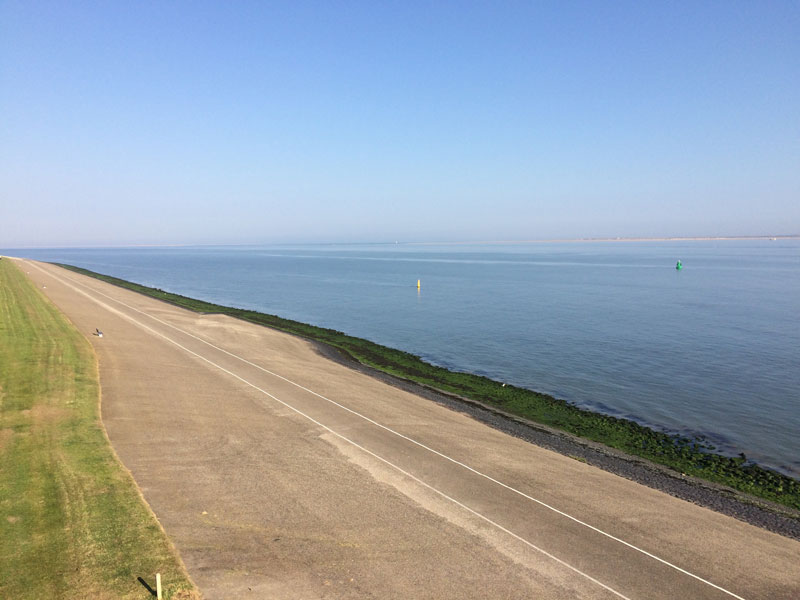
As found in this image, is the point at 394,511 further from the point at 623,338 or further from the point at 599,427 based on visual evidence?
the point at 623,338

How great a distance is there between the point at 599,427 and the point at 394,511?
1833cm

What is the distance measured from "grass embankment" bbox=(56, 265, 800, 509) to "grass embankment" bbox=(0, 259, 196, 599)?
77.3ft

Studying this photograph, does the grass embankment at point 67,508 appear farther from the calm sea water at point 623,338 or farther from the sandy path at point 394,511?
the calm sea water at point 623,338

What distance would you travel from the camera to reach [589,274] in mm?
146000

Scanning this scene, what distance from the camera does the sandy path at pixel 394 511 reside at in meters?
13.7

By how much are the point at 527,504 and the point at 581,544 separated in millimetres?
2806

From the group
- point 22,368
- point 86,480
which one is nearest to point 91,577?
point 86,480

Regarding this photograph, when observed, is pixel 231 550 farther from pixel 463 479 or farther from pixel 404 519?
pixel 463 479

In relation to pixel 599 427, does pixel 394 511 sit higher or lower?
higher

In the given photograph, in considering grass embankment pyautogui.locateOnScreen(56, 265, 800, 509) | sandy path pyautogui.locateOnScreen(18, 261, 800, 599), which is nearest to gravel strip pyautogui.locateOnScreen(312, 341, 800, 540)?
grass embankment pyautogui.locateOnScreen(56, 265, 800, 509)

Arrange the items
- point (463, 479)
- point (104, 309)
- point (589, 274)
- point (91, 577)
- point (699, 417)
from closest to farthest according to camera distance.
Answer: point (91, 577) → point (463, 479) → point (699, 417) → point (104, 309) → point (589, 274)

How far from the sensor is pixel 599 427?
30.5 metres

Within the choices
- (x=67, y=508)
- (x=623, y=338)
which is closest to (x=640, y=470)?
(x=67, y=508)

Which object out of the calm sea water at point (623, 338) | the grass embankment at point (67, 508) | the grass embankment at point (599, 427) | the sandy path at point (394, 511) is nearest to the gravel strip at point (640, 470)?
the grass embankment at point (599, 427)
